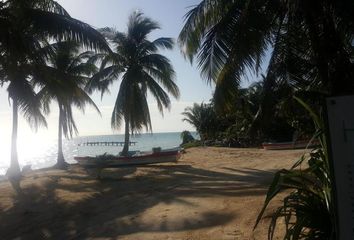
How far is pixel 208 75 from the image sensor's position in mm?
9391

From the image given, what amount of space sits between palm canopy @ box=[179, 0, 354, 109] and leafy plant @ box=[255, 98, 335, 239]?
11.5ft

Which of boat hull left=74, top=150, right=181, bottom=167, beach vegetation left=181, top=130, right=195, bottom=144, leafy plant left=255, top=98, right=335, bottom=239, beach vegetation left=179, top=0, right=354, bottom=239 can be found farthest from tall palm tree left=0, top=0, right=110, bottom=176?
beach vegetation left=181, top=130, right=195, bottom=144

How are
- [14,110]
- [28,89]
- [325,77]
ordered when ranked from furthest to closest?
[14,110]
[28,89]
[325,77]

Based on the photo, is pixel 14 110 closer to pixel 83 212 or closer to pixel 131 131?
pixel 131 131

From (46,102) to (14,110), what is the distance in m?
5.37

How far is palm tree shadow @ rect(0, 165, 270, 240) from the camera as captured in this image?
7921mm

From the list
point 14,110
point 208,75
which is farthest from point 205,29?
point 14,110

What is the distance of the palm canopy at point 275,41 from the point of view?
7.79m

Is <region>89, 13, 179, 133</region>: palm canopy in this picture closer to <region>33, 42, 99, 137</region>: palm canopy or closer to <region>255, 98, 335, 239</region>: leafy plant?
<region>33, 42, 99, 137</region>: palm canopy

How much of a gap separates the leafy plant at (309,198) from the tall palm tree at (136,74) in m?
16.9

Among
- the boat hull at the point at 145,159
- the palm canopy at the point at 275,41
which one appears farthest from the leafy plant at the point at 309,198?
the boat hull at the point at 145,159

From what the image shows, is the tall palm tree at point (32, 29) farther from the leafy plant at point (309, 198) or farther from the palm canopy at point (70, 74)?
the leafy plant at point (309, 198)

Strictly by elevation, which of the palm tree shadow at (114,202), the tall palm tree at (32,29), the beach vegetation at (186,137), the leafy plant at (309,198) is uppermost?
the tall palm tree at (32,29)

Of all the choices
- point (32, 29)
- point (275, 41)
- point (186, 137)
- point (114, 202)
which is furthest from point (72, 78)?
point (186, 137)
